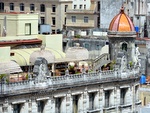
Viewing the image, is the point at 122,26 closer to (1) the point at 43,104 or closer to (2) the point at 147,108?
(1) the point at 43,104

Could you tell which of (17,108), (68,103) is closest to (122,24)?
(68,103)

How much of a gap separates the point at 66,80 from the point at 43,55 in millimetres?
4779

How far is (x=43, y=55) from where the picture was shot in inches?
3354

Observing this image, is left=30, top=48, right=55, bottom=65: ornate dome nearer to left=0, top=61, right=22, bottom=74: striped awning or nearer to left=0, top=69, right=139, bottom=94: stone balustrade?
left=0, top=61, right=22, bottom=74: striped awning

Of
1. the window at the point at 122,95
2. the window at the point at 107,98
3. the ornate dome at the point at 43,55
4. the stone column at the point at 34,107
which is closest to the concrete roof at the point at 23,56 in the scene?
the ornate dome at the point at 43,55

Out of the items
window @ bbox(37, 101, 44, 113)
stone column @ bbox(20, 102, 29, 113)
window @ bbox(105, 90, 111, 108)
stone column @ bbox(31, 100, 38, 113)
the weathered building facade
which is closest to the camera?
the weathered building facade

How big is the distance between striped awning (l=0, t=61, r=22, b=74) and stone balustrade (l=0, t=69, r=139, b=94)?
3394 mm

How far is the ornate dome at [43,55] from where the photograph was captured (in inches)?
3340

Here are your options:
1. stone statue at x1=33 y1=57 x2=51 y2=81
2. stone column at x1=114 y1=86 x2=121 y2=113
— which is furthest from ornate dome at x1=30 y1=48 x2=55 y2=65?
stone column at x1=114 y1=86 x2=121 y2=113

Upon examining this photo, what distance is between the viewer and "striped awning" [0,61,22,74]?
7972cm

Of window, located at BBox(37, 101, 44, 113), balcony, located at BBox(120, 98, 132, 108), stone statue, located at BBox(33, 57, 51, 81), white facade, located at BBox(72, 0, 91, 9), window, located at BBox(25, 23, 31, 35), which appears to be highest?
white facade, located at BBox(72, 0, 91, 9)

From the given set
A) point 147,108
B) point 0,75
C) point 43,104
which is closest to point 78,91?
point 43,104

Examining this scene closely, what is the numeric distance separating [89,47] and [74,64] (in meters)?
25.1

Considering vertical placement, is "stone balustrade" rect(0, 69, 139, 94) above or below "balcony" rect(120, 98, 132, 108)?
above
